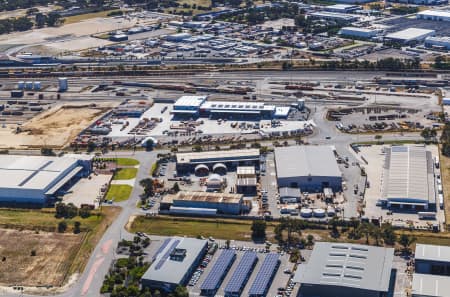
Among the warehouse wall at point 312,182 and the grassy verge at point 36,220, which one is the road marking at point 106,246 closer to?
the grassy verge at point 36,220

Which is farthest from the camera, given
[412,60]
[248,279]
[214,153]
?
[412,60]

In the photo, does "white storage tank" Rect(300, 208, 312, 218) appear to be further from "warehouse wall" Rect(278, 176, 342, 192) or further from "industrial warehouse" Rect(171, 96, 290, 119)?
"industrial warehouse" Rect(171, 96, 290, 119)

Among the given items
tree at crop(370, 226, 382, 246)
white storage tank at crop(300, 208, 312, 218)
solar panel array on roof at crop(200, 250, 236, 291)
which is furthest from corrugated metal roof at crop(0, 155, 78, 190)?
tree at crop(370, 226, 382, 246)

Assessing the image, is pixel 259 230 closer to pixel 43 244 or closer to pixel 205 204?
pixel 205 204

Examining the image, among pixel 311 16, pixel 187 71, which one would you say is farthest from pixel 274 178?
pixel 311 16

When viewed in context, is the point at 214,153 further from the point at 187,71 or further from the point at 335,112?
the point at 187,71
